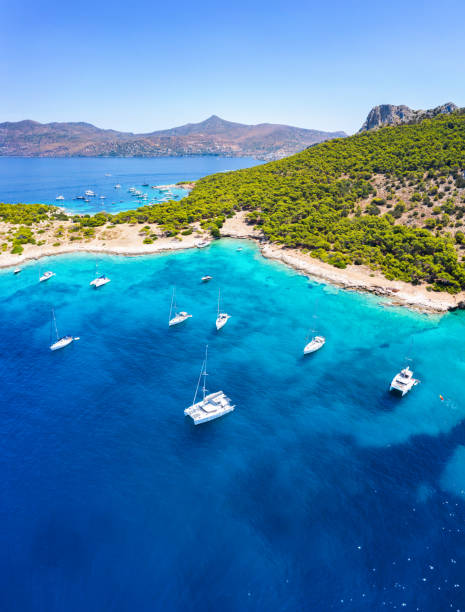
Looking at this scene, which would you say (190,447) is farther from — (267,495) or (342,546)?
(342,546)

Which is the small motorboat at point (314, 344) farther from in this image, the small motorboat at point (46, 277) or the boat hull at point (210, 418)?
Answer: the small motorboat at point (46, 277)

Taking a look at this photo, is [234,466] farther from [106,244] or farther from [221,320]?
[106,244]

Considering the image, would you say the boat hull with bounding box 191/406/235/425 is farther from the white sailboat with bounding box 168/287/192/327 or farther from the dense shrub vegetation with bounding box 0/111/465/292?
the dense shrub vegetation with bounding box 0/111/465/292

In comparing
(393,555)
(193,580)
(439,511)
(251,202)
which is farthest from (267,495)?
(251,202)

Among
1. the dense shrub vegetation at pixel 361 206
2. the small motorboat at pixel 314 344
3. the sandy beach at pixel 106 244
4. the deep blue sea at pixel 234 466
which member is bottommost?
the deep blue sea at pixel 234 466

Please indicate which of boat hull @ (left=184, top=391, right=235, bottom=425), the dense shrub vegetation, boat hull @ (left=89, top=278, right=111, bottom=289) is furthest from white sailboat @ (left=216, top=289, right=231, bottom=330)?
the dense shrub vegetation

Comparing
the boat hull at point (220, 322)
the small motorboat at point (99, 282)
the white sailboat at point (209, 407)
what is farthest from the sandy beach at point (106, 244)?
the white sailboat at point (209, 407)
